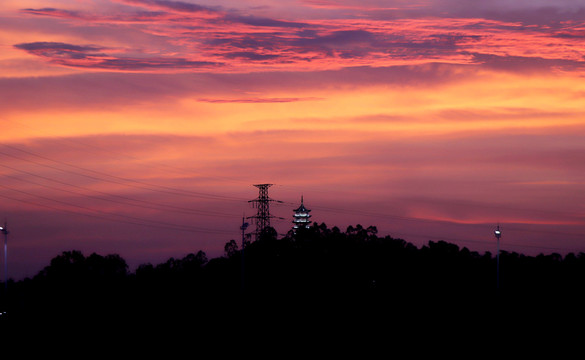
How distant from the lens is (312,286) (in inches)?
4722

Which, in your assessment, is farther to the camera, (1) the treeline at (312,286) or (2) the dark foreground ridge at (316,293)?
(1) the treeline at (312,286)

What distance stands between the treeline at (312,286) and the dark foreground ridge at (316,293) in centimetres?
16

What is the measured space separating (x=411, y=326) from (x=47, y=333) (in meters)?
36.3

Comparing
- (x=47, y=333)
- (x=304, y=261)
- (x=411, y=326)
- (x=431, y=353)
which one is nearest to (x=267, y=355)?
(x=431, y=353)

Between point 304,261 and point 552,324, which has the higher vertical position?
point 304,261

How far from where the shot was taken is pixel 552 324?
8344cm

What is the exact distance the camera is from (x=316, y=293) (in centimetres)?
10994

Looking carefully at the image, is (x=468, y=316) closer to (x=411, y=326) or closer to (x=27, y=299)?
(x=411, y=326)

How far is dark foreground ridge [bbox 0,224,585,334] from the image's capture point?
9012 cm

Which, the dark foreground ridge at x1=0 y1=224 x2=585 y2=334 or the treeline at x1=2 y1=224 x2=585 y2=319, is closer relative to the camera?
the dark foreground ridge at x1=0 y1=224 x2=585 y2=334

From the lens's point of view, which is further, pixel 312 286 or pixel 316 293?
pixel 312 286

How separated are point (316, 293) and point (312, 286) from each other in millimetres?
10011

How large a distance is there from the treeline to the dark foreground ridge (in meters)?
0.16

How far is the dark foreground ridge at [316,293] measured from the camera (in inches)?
3548
